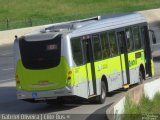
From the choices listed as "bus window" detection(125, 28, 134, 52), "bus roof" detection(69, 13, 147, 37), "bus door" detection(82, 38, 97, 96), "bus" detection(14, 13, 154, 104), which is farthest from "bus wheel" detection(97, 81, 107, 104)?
"bus window" detection(125, 28, 134, 52)

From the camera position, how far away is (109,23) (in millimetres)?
22422

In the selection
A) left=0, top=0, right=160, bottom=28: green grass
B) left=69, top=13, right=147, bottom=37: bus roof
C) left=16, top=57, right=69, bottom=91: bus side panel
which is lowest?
left=0, top=0, right=160, bottom=28: green grass

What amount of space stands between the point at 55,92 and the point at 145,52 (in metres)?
6.71

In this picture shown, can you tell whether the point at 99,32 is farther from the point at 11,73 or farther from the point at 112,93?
the point at 11,73

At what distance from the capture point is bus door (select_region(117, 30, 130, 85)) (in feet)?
76.0

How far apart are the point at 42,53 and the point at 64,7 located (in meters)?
62.0

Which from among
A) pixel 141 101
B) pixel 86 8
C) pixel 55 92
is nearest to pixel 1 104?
pixel 55 92

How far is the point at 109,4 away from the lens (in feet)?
276

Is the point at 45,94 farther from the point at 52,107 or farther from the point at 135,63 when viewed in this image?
the point at 135,63

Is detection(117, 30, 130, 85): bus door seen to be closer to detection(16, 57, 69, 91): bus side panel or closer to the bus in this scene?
the bus

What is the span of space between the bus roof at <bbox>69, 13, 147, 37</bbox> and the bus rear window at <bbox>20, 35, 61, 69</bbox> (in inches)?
→ 23.5

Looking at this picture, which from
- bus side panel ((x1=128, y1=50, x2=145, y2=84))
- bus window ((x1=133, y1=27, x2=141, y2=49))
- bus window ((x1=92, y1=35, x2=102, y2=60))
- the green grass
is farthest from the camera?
the green grass

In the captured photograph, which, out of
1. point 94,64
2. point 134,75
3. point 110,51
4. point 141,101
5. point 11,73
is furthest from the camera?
point 11,73

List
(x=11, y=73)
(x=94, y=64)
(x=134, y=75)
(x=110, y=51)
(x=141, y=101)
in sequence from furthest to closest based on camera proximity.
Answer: (x=11, y=73) → (x=134, y=75) → (x=110, y=51) → (x=94, y=64) → (x=141, y=101)
